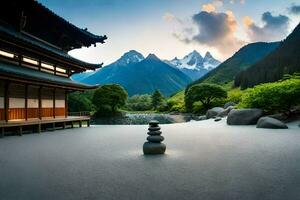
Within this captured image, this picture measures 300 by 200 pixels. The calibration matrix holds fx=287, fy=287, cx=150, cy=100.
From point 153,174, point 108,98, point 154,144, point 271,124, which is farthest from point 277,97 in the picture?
point 108,98

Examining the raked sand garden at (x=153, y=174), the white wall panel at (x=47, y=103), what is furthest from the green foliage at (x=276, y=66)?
the raked sand garden at (x=153, y=174)

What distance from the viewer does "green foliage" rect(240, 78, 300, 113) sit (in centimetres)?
2339

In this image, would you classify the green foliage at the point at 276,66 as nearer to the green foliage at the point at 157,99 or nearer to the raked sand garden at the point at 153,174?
the green foliage at the point at 157,99

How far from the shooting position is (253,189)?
6.17 metres

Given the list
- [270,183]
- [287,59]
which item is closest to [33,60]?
[270,183]

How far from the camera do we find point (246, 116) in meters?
24.9

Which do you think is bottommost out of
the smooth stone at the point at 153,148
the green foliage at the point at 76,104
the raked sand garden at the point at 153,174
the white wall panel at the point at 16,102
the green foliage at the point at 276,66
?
the raked sand garden at the point at 153,174

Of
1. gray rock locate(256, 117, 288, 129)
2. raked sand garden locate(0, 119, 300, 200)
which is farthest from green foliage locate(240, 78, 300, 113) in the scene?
raked sand garden locate(0, 119, 300, 200)

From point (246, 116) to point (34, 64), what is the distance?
1847 cm

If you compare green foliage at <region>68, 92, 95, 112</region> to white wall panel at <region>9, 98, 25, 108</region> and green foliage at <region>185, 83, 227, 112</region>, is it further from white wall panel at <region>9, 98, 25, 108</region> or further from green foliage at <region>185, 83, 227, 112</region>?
white wall panel at <region>9, 98, 25, 108</region>

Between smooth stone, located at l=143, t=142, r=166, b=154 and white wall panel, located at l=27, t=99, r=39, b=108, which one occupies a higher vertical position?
white wall panel, located at l=27, t=99, r=39, b=108

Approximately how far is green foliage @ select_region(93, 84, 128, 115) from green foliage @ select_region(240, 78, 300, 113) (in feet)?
149

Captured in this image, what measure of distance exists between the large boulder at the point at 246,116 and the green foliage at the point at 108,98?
45609 mm

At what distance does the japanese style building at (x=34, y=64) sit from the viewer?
19859mm
